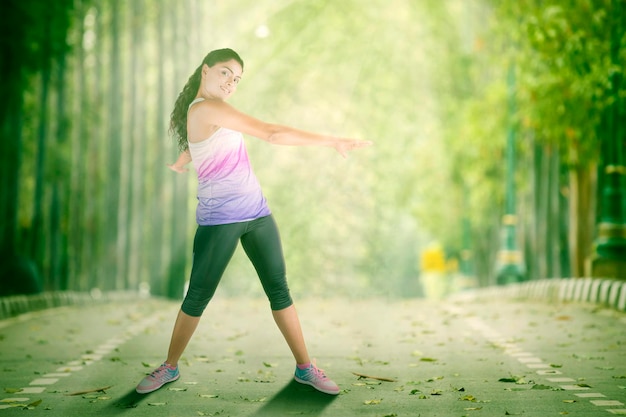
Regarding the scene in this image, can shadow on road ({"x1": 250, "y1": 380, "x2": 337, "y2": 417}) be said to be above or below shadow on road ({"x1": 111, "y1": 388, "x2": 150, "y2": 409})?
above

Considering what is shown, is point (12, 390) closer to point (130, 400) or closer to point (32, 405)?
point (32, 405)

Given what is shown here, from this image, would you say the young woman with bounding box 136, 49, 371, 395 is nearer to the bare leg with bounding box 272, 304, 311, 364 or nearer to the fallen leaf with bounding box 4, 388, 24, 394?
the bare leg with bounding box 272, 304, 311, 364

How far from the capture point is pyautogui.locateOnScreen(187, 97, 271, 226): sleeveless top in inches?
300

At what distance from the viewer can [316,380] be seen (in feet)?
26.5

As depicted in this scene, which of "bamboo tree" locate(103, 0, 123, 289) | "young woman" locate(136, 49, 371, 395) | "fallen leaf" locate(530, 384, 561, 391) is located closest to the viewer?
"young woman" locate(136, 49, 371, 395)

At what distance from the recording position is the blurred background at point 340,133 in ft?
71.8

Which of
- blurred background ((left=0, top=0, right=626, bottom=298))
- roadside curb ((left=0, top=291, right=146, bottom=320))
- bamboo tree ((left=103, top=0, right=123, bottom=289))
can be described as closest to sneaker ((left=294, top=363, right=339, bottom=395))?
roadside curb ((left=0, top=291, right=146, bottom=320))

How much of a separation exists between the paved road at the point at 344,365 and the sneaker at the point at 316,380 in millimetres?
80

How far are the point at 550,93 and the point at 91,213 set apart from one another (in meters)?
14.7

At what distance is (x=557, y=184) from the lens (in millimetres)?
26844

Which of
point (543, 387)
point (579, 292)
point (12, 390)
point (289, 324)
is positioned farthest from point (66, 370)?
point (579, 292)

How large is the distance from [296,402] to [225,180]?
1.50m

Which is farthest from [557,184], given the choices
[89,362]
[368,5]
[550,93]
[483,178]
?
[89,362]

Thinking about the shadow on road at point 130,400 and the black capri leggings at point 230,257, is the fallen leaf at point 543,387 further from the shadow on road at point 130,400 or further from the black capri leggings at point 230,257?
the shadow on road at point 130,400
